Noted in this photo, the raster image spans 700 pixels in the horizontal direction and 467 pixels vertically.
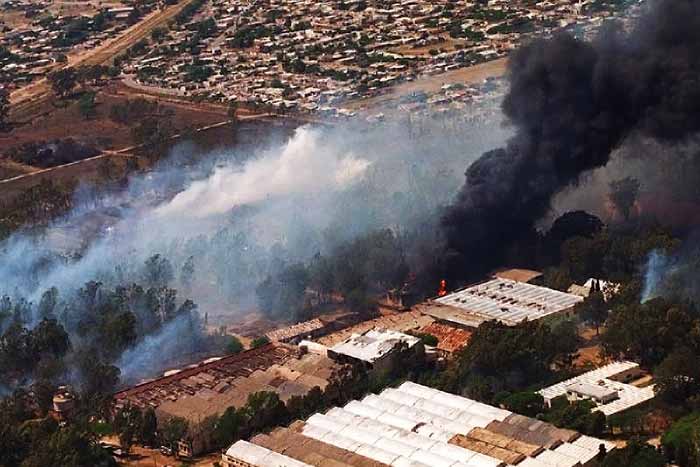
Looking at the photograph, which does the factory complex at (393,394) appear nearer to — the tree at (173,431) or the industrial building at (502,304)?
the industrial building at (502,304)

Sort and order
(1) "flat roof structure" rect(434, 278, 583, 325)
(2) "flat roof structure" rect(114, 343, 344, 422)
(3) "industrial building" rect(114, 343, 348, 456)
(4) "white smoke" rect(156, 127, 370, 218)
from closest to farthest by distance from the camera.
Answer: (3) "industrial building" rect(114, 343, 348, 456) < (2) "flat roof structure" rect(114, 343, 344, 422) < (1) "flat roof structure" rect(434, 278, 583, 325) < (4) "white smoke" rect(156, 127, 370, 218)

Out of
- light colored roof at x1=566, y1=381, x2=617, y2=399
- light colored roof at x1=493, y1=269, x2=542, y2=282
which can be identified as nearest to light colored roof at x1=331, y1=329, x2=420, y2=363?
light colored roof at x1=566, y1=381, x2=617, y2=399

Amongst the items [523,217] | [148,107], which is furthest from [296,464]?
[148,107]

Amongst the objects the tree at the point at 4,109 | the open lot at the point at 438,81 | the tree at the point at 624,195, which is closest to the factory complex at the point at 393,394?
the tree at the point at 624,195

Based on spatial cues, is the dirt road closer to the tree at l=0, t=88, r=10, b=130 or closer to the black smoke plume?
the tree at l=0, t=88, r=10, b=130

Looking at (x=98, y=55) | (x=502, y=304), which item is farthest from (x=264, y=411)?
(x=98, y=55)
